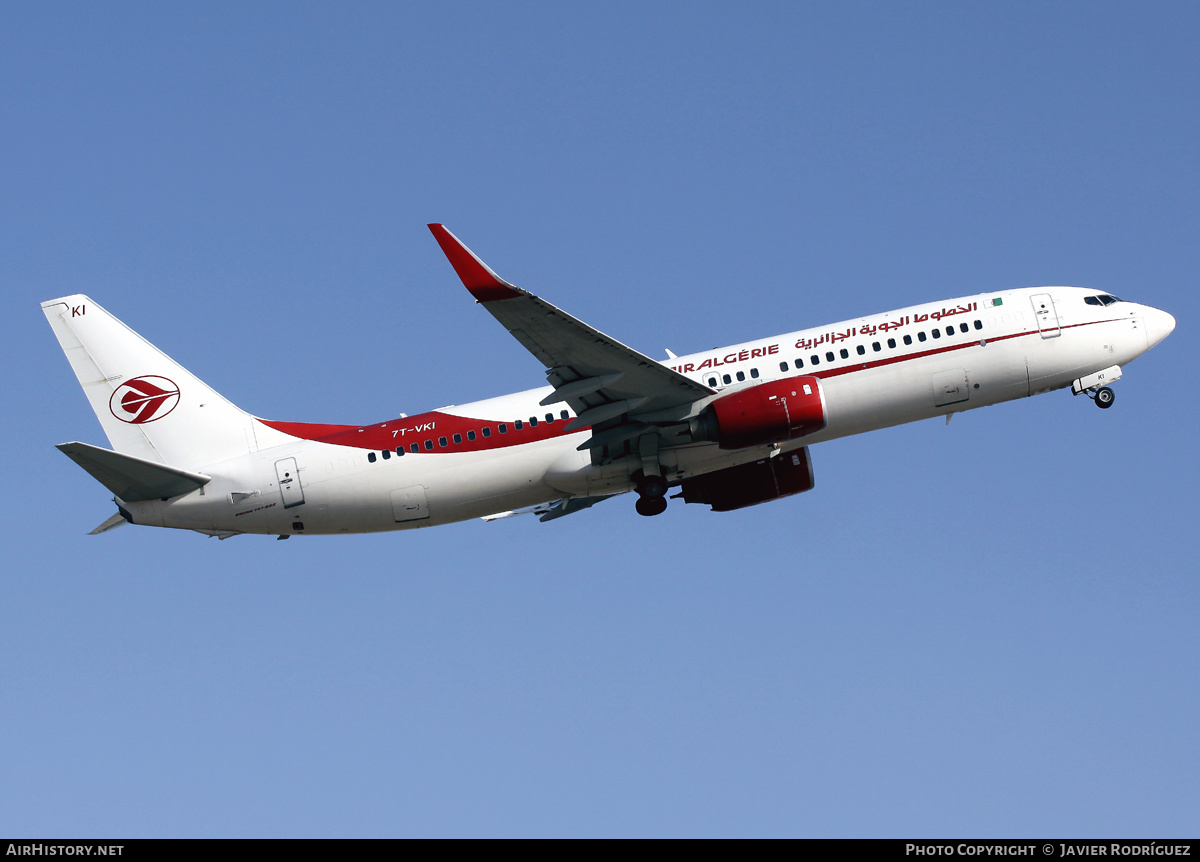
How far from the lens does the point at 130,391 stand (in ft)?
151

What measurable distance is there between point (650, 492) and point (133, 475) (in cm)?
1769

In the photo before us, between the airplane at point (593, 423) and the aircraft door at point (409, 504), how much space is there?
6cm

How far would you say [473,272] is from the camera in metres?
36.2

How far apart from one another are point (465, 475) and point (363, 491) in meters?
3.60

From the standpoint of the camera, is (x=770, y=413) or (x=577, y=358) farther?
(x=770, y=413)

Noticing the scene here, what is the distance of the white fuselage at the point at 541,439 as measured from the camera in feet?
143

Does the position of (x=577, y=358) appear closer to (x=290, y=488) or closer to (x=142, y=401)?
(x=290, y=488)

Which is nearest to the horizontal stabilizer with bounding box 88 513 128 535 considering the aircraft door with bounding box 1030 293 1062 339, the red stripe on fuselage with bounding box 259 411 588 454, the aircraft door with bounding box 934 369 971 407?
the red stripe on fuselage with bounding box 259 411 588 454

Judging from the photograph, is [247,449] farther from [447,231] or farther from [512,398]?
[447,231]

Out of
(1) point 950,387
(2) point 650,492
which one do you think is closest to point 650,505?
(2) point 650,492

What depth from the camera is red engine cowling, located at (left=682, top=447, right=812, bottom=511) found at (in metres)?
47.2

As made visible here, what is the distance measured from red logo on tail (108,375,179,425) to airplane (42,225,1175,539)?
0.05m
